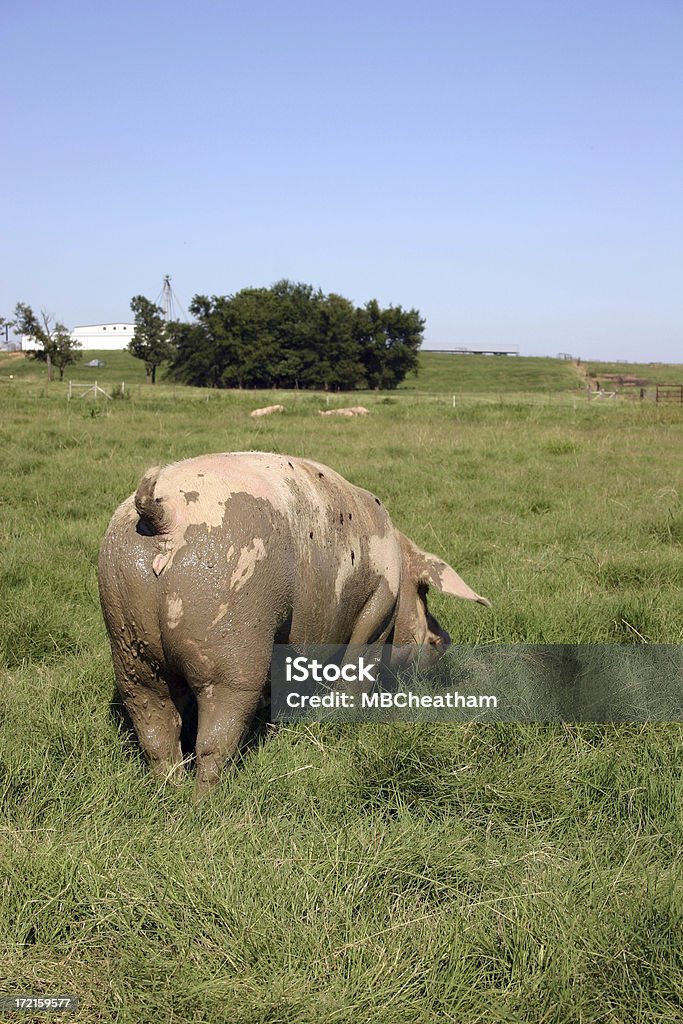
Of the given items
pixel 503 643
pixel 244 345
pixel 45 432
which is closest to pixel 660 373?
pixel 244 345

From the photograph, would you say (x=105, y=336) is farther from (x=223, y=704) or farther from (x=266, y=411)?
(x=223, y=704)

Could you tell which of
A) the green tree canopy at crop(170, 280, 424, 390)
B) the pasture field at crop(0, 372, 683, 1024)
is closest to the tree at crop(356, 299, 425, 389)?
the green tree canopy at crop(170, 280, 424, 390)

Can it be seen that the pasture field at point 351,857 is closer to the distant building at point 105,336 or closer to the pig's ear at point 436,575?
the pig's ear at point 436,575

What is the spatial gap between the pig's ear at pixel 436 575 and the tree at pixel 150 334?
59.9 m

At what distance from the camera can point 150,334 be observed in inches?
A: 2425

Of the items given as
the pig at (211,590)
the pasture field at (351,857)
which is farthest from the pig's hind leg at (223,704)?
the pasture field at (351,857)

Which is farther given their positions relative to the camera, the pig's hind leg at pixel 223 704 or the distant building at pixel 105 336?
the distant building at pixel 105 336

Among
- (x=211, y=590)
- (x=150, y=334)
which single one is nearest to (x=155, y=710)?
(x=211, y=590)

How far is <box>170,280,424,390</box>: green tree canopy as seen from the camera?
56625 millimetres

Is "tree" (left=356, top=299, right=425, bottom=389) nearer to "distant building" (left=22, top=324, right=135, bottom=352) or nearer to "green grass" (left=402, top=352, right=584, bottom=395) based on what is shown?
"green grass" (left=402, top=352, right=584, bottom=395)

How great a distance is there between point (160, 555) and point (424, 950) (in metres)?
1.67

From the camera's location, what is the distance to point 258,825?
3066 mm

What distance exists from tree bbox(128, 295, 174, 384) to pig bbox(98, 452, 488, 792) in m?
60.5

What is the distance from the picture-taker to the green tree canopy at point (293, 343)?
56625 mm
